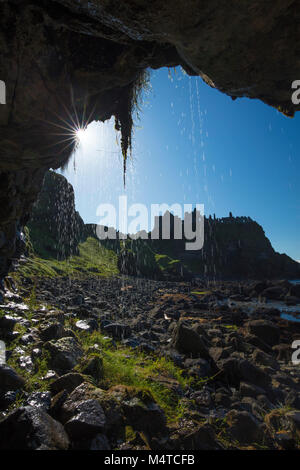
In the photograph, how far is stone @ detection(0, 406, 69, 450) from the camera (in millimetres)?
1991

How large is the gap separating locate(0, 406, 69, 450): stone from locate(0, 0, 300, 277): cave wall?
14.3ft

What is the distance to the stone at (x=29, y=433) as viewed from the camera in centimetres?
199

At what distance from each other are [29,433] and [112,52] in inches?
222

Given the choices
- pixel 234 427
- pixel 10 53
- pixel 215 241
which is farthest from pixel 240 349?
pixel 215 241

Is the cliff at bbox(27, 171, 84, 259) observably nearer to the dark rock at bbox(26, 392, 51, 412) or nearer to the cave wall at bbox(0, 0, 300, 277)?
the cave wall at bbox(0, 0, 300, 277)

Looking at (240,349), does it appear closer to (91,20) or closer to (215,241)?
(91,20)

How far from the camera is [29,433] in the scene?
6.72 ft

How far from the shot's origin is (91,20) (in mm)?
3264

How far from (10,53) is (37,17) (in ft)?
2.20

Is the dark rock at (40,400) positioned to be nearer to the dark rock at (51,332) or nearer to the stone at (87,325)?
the dark rock at (51,332)

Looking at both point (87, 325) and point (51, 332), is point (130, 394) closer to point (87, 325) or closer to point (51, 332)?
point (51, 332)

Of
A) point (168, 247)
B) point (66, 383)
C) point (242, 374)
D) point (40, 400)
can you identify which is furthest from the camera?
point (168, 247)

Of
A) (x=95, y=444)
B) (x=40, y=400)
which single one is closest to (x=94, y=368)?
(x=40, y=400)
